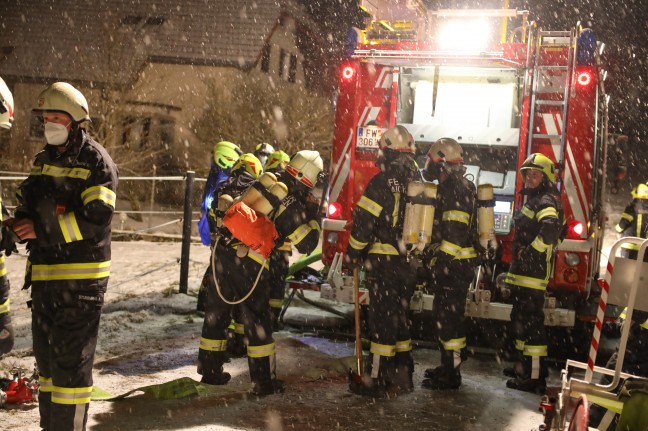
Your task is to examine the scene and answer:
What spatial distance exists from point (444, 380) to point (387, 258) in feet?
3.57

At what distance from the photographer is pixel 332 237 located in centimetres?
720

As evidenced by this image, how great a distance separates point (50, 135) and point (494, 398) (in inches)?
147

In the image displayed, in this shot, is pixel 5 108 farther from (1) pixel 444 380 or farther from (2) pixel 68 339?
(1) pixel 444 380

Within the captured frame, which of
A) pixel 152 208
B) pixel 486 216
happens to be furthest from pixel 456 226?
pixel 152 208

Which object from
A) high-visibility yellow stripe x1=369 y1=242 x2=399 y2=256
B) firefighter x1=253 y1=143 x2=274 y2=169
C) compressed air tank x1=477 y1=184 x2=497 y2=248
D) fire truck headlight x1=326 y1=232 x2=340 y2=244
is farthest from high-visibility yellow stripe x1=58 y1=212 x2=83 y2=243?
firefighter x1=253 y1=143 x2=274 y2=169

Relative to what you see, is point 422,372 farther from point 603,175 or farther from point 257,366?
point 603,175

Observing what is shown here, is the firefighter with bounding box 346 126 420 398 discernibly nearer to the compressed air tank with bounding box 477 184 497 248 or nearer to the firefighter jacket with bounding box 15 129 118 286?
the compressed air tank with bounding box 477 184 497 248

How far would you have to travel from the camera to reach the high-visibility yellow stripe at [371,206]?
568 cm

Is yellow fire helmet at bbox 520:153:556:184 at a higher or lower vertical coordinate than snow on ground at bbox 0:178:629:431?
higher

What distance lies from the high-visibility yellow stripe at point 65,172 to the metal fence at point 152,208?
462cm

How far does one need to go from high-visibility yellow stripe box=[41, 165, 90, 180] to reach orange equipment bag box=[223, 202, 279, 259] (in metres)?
1.37

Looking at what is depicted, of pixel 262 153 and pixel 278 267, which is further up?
pixel 262 153

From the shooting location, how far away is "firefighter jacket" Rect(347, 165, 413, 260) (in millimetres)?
5680

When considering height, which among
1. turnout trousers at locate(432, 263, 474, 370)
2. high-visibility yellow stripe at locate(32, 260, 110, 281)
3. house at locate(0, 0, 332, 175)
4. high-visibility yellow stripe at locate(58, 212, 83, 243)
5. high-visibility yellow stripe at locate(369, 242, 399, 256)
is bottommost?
turnout trousers at locate(432, 263, 474, 370)
